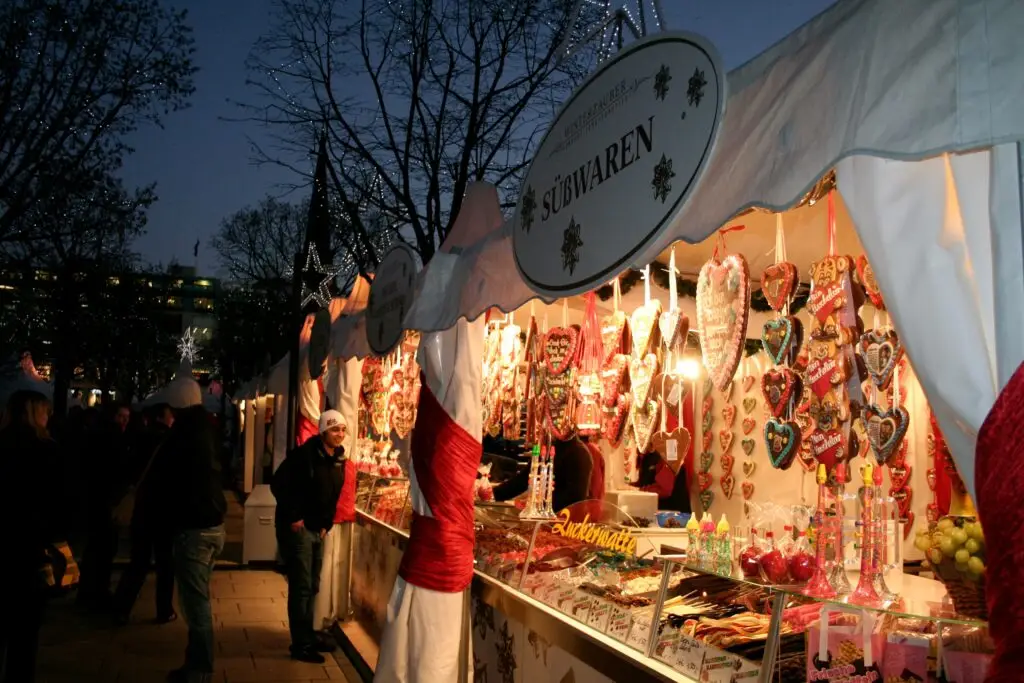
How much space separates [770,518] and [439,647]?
1.94 m

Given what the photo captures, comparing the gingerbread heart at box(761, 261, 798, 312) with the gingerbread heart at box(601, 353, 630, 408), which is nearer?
the gingerbread heart at box(761, 261, 798, 312)

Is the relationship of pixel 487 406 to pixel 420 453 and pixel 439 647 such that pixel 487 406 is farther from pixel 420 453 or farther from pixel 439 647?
pixel 439 647

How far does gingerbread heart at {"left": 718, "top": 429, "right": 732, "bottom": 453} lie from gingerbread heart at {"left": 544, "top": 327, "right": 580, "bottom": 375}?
526 cm

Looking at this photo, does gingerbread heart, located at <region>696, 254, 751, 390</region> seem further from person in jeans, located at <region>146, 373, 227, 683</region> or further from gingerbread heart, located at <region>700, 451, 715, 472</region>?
gingerbread heart, located at <region>700, 451, 715, 472</region>

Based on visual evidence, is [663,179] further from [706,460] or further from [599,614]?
[706,460]

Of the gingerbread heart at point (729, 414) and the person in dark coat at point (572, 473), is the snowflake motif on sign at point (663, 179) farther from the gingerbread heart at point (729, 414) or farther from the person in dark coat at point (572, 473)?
the gingerbread heart at point (729, 414)

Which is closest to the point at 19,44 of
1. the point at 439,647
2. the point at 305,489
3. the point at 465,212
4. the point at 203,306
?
the point at 305,489

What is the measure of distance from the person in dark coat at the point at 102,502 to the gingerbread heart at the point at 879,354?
7459 millimetres

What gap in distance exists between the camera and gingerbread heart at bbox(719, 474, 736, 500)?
1022cm

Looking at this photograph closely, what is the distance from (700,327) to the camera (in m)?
3.82

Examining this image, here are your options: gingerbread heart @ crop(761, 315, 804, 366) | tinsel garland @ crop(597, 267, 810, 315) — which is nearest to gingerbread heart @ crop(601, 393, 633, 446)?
tinsel garland @ crop(597, 267, 810, 315)

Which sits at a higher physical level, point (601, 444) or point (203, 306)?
point (203, 306)

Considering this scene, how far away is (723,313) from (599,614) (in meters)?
1.43

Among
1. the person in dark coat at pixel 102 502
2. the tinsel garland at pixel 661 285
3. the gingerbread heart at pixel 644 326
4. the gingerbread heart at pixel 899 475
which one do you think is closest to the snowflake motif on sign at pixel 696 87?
the gingerbread heart at pixel 644 326
